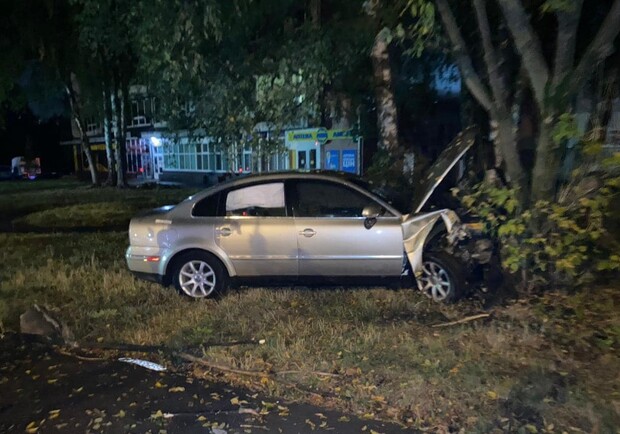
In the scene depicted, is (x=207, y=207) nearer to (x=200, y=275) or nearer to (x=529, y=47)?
(x=200, y=275)

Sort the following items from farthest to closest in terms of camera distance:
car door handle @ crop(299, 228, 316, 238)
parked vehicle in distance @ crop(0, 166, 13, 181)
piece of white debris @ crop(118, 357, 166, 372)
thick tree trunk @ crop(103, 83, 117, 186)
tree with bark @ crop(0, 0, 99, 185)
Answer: parked vehicle in distance @ crop(0, 166, 13, 181)
thick tree trunk @ crop(103, 83, 117, 186)
tree with bark @ crop(0, 0, 99, 185)
car door handle @ crop(299, 228, 316, 238)
piece of white debris @ crop(118, 357, 166, 372)

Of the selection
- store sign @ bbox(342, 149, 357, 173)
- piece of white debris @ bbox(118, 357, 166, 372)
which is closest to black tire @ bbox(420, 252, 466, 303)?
piece of white debris @ bbox(118, 357, 166, 372)

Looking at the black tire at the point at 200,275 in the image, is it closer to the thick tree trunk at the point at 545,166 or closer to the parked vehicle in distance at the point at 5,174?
the thick tree trunk at the point at 545,166

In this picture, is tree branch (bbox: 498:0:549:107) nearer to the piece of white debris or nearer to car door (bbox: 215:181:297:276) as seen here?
car door (bbox: 215:181:297:276)

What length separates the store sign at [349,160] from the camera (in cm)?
2365

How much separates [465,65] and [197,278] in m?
4.17

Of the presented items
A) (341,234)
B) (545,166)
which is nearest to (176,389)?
(341,234)

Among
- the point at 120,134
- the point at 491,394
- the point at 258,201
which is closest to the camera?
the point at 491,394

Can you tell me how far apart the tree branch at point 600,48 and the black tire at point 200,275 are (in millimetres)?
4507

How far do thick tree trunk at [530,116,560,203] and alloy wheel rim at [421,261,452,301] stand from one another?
52.4 inches

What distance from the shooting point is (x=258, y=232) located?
7.22 m

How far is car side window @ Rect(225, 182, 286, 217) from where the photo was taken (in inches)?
288

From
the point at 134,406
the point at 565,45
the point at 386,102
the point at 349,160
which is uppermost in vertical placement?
the point at 565,45

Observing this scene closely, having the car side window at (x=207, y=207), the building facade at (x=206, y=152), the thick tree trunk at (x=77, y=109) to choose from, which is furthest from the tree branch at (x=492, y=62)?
the thick tree trunk at (x=77, y=109)
